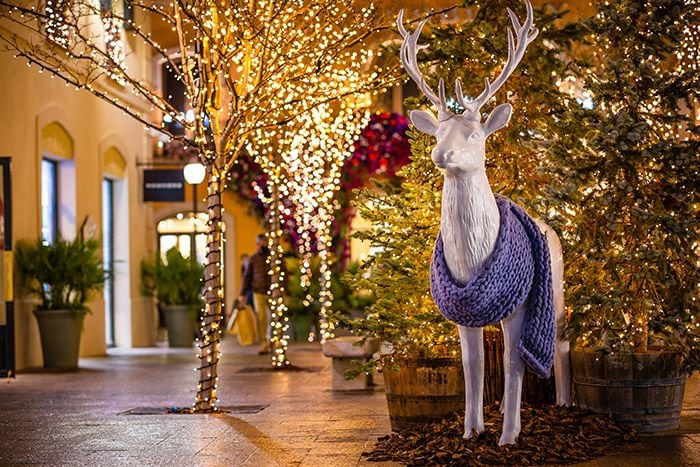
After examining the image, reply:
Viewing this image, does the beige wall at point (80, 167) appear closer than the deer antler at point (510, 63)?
No

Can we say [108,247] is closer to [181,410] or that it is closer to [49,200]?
[49,200]

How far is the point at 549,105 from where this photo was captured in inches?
439

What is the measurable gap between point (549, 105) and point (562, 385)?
8.24ft

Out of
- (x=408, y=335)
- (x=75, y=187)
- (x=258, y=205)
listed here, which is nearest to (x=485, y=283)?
(x=408, y=335)

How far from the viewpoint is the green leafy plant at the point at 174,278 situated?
2495cm

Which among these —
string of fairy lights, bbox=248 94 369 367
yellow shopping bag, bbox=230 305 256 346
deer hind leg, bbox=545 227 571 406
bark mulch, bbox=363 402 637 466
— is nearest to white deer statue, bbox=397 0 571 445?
bark mulch, bbox=363 402 637 466

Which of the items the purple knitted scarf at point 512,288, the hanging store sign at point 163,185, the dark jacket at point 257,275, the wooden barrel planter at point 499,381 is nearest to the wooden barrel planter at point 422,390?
the wooden barrel planter at point 499,381

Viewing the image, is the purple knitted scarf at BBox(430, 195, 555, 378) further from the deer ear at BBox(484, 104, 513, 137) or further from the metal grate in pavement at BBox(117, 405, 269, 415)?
the metal grate in pavement at BBox(117, 405, 269, 415)

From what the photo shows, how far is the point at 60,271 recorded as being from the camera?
1914 centimetres

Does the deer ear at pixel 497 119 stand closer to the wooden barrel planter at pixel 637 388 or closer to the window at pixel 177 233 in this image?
the wooden barrel planter at pixel 637 388

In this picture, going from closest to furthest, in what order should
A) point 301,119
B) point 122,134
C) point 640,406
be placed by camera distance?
point 640,406 < point 301,119 < point 122,134

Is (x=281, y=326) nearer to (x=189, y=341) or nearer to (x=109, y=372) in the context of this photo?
(x=109, y=372)

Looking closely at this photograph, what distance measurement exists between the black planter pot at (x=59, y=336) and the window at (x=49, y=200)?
6.14 ft

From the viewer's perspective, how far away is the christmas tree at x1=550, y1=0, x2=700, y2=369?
9.66 m
